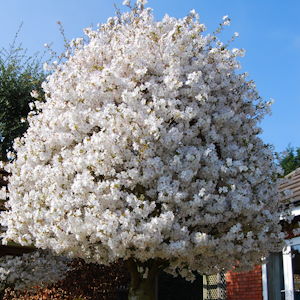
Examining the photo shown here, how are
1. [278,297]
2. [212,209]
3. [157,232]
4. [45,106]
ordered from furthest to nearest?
[278,297], [45,106], [212,209], [157,232]

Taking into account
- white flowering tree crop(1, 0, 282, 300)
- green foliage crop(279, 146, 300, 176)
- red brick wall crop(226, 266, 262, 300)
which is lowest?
red brick wall crop(226, 266, 262, 300)

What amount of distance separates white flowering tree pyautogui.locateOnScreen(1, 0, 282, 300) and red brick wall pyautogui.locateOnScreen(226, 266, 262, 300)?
3.42 meters

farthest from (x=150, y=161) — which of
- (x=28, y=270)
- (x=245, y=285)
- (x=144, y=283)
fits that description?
(x=245, y=285)

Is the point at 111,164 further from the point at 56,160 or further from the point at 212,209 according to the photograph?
the point at 212,209

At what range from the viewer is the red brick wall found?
11125 millimetres

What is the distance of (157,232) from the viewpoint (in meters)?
6.65

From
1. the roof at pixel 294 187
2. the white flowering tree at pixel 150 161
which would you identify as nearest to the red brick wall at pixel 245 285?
the roof at pixel 294 187

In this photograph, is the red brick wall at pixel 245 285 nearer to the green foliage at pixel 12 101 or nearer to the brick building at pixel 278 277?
the brick building at pixel 278 277

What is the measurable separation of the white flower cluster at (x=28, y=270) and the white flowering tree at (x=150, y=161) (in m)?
2.82

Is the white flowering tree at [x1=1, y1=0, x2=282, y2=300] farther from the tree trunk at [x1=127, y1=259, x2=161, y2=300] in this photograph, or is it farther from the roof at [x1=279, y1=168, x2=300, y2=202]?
the roof at [x1=279, y1=168, x2=300, y2=202]

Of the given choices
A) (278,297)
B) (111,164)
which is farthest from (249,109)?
(278,297)

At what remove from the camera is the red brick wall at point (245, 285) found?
11125 mm

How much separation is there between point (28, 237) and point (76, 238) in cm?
126

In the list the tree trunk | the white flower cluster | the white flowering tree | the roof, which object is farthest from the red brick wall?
the white flower cluster
